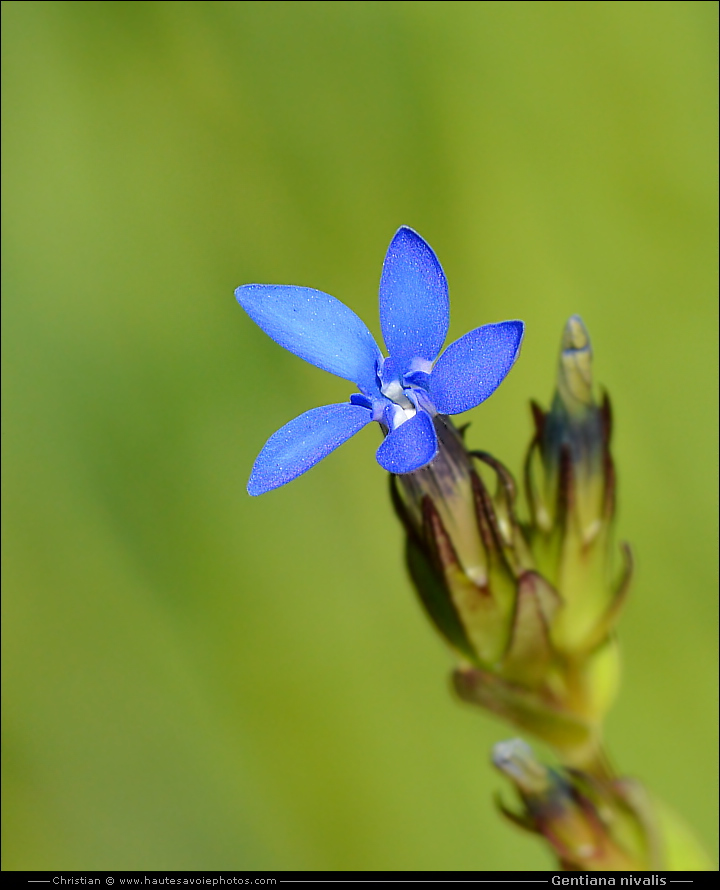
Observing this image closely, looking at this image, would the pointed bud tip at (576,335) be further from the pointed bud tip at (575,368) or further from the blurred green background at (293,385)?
the blurred green background at (293,385)

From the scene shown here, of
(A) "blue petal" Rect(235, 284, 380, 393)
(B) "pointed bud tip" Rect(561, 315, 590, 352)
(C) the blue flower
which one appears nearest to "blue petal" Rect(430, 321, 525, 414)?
(C) the blue flower

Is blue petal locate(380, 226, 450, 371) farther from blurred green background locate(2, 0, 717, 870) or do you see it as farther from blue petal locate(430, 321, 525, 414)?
blurred green background locate(2, 0, 717, 870)

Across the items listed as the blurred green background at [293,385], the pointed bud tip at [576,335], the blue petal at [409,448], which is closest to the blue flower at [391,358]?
the blue petal at [409,448]

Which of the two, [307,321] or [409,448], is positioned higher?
[307,321]

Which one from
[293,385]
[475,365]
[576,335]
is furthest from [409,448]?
[293,385]

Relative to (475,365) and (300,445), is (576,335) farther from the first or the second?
(300,445)

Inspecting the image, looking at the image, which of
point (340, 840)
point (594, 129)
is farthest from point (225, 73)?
point (340, 840)
